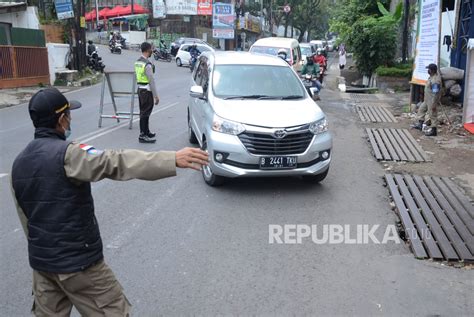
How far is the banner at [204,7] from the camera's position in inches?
1874

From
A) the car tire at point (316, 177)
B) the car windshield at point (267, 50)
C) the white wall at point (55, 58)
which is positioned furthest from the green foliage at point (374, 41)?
the car tire at point (316, 177)

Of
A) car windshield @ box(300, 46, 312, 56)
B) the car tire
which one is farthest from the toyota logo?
car windshield @ box(300, 46, 312, 56)

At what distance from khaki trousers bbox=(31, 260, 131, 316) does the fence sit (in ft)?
51.8

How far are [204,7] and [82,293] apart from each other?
1896 inches

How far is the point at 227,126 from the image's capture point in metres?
5.95

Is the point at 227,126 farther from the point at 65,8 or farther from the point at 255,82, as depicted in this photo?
the point at 65,8

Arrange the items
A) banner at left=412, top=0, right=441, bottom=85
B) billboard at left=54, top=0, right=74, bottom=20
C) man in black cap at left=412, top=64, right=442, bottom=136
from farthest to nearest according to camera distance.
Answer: billboard at left=54, top=0, right=74, bottom=20
banner at left=412, top=0, right=441, bottom=85
man in black cap at left=412, top=64, right=442, bottom=136

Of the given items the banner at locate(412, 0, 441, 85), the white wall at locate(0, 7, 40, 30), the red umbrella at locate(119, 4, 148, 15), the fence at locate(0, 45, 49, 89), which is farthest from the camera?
the red umbrella at locate(119, 4, 148, 15)

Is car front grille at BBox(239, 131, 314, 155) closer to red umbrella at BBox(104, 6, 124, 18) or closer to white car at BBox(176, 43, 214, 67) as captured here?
white car at BBox(176, 43, 214, 67)

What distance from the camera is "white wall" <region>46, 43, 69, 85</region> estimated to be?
63.4ft

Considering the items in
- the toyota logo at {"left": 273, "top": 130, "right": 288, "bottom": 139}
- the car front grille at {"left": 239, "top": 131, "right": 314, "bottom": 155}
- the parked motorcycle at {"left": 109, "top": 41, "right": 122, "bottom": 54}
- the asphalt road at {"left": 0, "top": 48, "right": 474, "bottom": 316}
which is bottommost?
the asphalt road at {"left": 0, "top": 48, "right": 474, "bottom": 316}

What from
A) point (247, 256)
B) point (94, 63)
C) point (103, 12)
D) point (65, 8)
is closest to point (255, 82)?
point (247, 256)

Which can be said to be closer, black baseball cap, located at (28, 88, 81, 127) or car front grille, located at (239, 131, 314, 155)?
black baseball cap, located at (28, 88, 81, 127)

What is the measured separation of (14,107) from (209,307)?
489 inches
